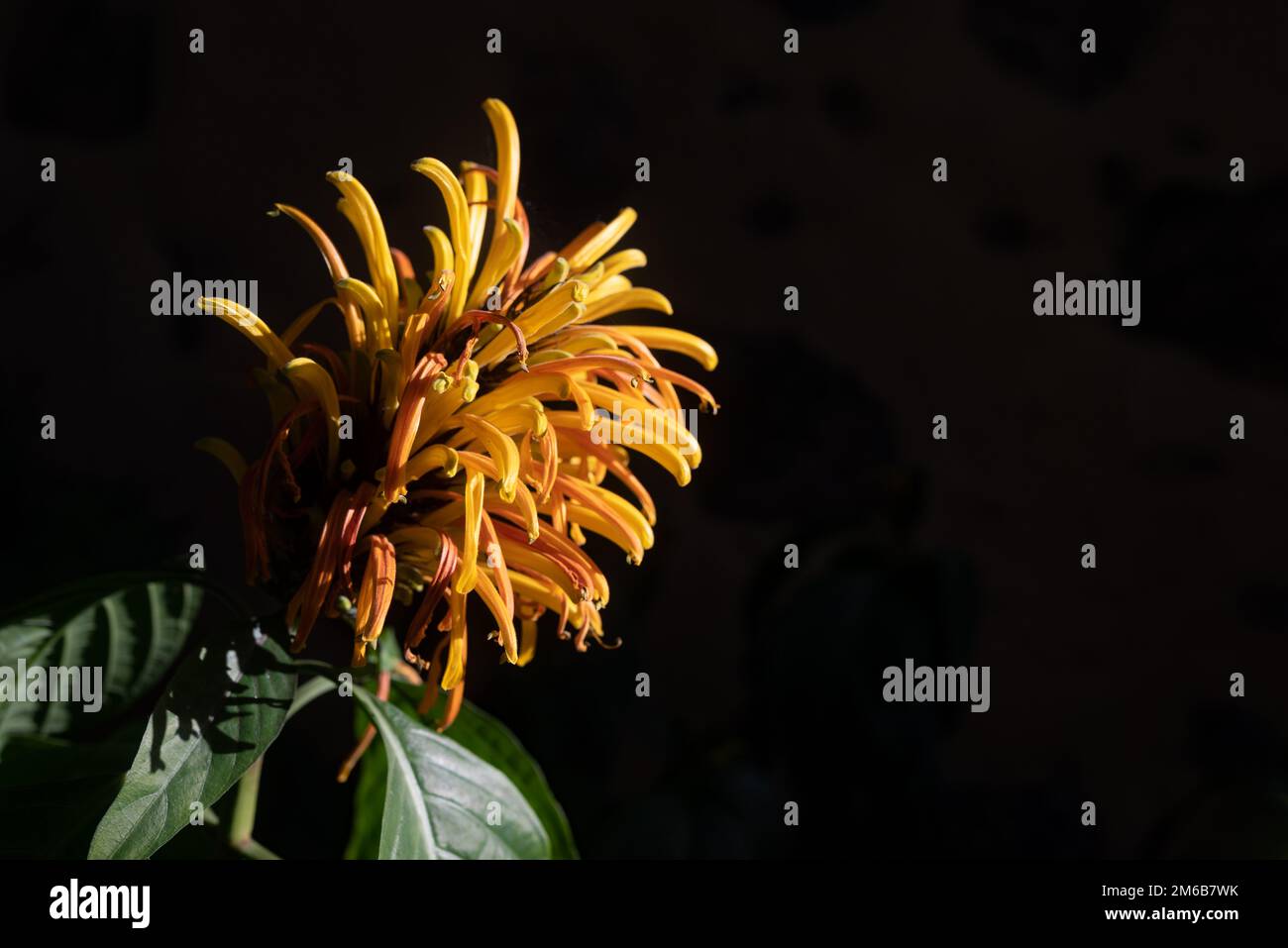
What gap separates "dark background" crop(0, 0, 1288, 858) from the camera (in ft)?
4.61

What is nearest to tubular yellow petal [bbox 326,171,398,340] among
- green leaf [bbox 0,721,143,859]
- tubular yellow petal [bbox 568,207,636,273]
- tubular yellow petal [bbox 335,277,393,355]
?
tubular yellow petal [bbox 335,277,393,355]

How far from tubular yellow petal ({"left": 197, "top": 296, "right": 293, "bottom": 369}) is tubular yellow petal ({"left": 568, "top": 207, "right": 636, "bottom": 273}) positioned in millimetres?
190

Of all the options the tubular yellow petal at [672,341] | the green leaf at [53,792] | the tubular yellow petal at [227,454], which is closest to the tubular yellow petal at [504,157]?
the tubular yellow petal at [672,341]

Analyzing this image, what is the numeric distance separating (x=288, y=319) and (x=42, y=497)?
38cm

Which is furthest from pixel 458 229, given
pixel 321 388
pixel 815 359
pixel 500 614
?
pixel 815 359

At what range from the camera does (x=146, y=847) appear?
0.59m

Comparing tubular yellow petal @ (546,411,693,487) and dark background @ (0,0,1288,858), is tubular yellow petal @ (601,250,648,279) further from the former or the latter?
dark background @ (0,0,1288,858)

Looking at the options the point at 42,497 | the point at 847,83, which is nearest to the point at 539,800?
the point at 42,497

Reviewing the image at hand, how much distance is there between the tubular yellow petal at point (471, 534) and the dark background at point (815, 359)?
0.73 metres

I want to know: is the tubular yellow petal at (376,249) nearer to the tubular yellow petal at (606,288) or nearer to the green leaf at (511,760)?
the tubular yellow petal at (606,288)

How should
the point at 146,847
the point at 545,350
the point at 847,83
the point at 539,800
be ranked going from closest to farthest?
1. the point at 146,847
2. the point at 545,350
3. the point at 539,800
4. the point at 847,83

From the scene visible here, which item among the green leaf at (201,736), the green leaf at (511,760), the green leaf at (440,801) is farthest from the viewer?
the green leaf at (511,760)

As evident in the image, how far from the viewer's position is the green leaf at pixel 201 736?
0.59m

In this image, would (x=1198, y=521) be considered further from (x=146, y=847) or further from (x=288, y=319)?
(x=146, y=847)
